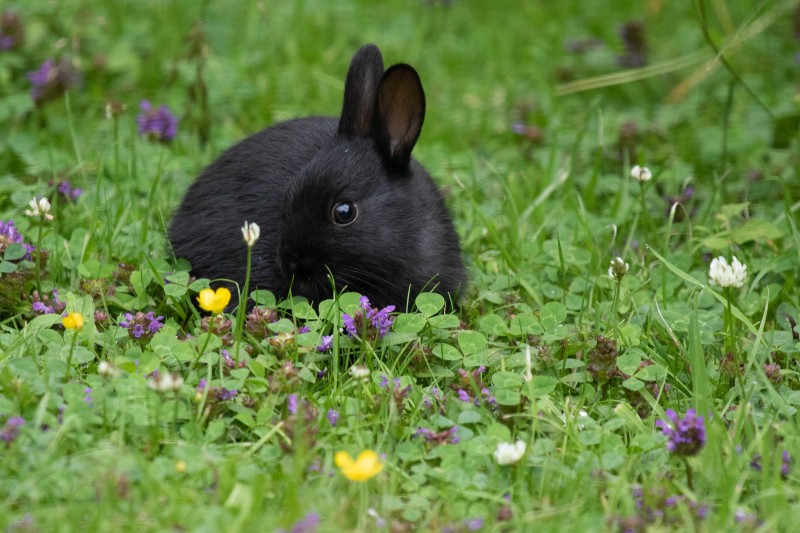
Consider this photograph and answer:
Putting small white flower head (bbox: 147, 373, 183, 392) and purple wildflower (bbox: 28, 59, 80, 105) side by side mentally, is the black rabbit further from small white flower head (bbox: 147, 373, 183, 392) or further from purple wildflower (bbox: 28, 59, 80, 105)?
purple wildflower (bbox: 28, 59, 80, 105)

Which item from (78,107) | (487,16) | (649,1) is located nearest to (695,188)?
(649,1)

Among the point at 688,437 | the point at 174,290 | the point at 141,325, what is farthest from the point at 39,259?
the point at 688,437

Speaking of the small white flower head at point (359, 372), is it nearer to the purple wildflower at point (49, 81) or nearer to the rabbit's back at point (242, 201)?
the rabbit's back at point (242, 201)

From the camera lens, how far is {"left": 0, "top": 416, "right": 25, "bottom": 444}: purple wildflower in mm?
3039

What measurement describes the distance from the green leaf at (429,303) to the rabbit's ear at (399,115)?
2.12ft

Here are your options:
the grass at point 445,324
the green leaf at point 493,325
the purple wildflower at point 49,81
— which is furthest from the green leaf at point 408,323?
the purple wildflower at point 49,81

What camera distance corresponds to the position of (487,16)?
316 inches

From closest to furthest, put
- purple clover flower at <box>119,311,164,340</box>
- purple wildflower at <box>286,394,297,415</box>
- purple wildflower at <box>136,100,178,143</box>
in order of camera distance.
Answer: purple wildflower at <box>286,394,297,415</box> → purple clover flower at <box>119,311,164,340</box> → purple wildflower at <box>136,100,178,143</box>

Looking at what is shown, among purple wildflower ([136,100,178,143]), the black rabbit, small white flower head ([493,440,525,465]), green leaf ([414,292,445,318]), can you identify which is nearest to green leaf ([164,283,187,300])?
the black rabbit

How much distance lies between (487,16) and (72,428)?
5.62 meters

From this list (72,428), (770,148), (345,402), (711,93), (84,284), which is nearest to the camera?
(72,428)

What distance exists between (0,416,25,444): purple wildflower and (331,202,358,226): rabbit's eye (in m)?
1.44

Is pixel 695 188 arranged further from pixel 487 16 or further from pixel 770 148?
pixel 487 16

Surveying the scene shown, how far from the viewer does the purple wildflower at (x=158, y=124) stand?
5.71 meters
